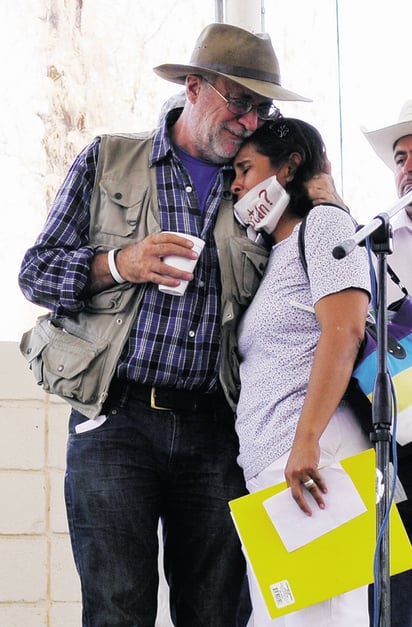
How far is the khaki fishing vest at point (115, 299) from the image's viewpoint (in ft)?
6.30

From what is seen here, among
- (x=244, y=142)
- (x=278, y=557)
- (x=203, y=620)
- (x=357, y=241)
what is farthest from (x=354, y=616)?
(x=244, y=142)

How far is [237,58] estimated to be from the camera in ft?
6.76

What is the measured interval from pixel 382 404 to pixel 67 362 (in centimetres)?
71

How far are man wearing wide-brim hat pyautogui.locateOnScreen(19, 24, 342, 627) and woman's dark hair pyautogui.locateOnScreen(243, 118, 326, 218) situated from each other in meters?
0.04

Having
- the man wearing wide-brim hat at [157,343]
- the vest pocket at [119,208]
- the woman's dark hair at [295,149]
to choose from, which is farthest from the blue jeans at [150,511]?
the woman's dark hair at [295,149]

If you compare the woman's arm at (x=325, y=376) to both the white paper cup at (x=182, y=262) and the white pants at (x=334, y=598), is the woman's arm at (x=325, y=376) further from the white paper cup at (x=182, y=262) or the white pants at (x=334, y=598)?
the white paper cup at (x=182, y=262)

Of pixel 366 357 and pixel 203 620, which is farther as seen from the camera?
pixel 203 620

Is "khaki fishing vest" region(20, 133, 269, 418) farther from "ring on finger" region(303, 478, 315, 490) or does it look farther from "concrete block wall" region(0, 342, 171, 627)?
"concrete block wall" region(0, 342, 171, 627)

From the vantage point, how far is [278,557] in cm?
176

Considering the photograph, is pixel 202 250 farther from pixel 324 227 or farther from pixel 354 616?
pixel 354 616

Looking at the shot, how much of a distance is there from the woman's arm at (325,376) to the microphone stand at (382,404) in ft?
0.88

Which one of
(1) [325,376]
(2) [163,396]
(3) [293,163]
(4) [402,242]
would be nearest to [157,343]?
(2) [163,396]

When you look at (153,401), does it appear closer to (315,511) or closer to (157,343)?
(157,343)

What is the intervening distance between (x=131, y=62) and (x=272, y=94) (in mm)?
1308
